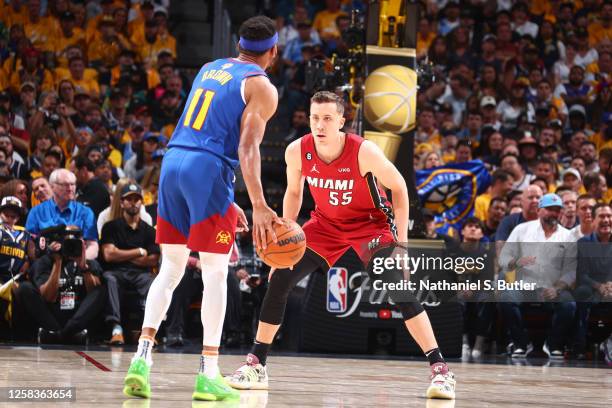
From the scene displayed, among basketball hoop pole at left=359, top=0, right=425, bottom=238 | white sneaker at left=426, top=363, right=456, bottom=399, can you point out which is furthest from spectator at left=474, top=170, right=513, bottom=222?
white sneaker at left=426, top=363, right=456, bottom=399

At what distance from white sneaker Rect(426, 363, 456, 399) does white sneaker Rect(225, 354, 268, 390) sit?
1.04 meters

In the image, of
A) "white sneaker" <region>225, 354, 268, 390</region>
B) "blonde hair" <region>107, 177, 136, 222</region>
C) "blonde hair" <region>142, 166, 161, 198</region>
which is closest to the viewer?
"white sneaker" <region>225, 354, 268, 390</region>

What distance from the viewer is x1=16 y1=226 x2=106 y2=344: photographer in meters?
9.61

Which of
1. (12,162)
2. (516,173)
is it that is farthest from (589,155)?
(12,162)

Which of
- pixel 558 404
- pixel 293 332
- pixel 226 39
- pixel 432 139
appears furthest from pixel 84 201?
pixel 558 404

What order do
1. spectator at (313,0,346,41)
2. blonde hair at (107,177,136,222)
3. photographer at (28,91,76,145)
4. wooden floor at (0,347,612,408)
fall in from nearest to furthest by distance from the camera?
1. wooden floor at (0,347,612,408)
2. blonde hair at (107,177,136,222)
3. photographer at (28,91,76,145)
4. spectator at (313,0,346,41)

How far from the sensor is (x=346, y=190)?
6.57 meters

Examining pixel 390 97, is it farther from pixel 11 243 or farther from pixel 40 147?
pixel 40 147

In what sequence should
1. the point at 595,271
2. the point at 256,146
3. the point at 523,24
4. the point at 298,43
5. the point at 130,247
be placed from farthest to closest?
the point at 523,24
the point at 298,43
the point at 130,247
the point at 595,271
the point at 256,146

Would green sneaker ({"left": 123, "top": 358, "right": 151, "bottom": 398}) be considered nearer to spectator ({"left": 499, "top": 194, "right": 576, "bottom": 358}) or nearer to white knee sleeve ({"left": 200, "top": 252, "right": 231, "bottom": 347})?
white knee sleeve ({"left": 200, "top": 252, "right": 231, "bottom": 347})

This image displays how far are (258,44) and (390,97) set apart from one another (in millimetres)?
3769

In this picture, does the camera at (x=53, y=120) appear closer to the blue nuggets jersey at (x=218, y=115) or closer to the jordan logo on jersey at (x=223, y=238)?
the blue nuggets jersey at (x=218, y=115)

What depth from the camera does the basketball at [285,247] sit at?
5.50m

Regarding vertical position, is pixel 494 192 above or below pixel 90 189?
above
